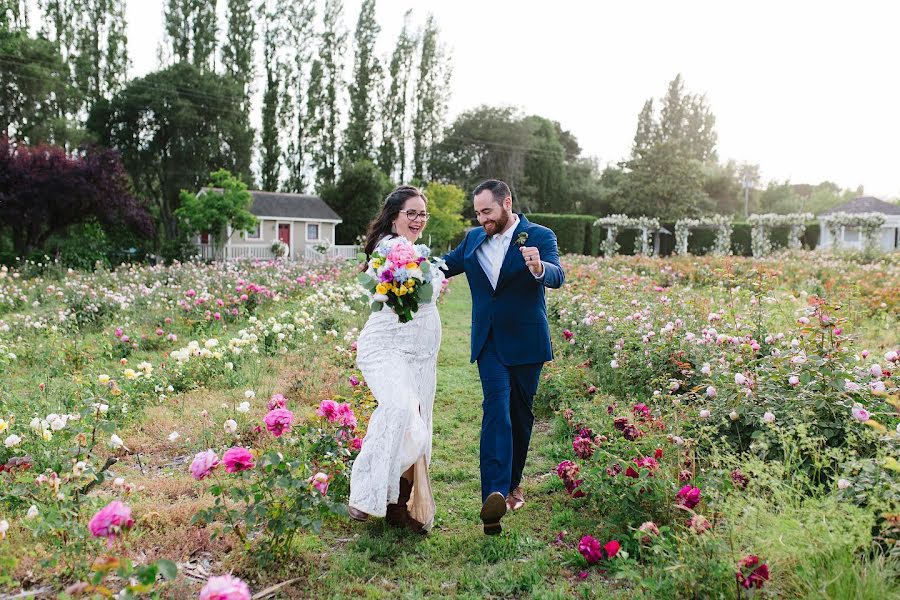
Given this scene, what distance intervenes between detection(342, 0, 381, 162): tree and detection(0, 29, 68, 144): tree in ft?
52.7

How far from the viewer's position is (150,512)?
10.8 ft

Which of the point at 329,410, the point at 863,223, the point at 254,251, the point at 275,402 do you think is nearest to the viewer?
the point at 275,402

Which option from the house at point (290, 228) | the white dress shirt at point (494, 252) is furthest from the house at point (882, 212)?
the white dress shirt at point (494, 252)

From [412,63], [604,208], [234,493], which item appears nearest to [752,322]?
[234,493]

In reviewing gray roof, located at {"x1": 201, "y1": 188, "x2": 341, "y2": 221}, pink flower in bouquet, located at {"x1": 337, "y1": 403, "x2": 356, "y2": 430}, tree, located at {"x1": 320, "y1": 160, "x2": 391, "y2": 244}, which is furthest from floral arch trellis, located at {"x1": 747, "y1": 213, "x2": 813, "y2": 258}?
pink flower in bouquet, located at {"x1": 337, "y1": 403, "x2": 356, "y2": 430}

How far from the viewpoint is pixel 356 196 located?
37000mm

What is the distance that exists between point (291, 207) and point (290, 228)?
1137 millimetres

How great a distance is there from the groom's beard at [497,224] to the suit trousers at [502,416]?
1.88 feet

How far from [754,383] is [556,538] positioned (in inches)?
51.1

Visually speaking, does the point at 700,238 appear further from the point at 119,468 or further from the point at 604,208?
the point at 119,468

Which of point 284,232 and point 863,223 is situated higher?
point 863,223

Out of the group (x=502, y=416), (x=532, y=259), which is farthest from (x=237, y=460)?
(x=532, y=259)

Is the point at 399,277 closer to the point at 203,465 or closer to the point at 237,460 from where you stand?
the point at 237,460

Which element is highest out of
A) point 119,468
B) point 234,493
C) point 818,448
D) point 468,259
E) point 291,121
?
point 291,121
